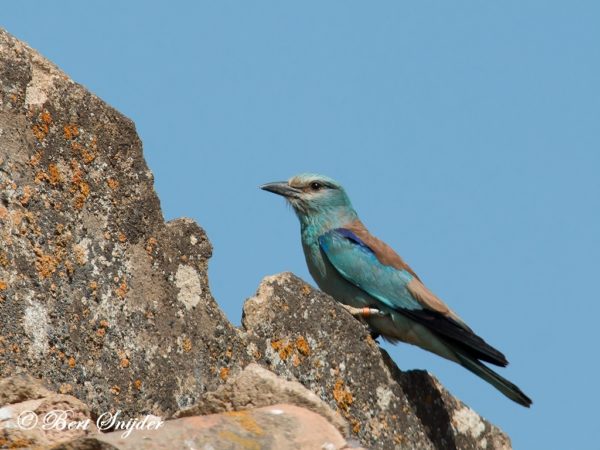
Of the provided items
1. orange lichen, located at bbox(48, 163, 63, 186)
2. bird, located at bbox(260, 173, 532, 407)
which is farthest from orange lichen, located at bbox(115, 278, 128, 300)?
bird, located at bbox(260, 173, 532, 407)

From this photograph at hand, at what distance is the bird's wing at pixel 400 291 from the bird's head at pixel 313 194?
58 centimetres

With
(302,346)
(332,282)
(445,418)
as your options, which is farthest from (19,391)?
(332,282)

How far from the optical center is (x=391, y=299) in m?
7.83

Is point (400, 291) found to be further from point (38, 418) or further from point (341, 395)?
point (38, 418)

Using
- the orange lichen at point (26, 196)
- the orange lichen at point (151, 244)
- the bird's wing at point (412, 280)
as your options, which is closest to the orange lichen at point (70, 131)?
the orange lichen at point (26, 196)

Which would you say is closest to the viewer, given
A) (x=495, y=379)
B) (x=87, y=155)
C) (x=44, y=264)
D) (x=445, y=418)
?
(x=44, y=264)

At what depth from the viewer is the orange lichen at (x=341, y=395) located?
5.41 m

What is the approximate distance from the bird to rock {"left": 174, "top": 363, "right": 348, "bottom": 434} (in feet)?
11.5

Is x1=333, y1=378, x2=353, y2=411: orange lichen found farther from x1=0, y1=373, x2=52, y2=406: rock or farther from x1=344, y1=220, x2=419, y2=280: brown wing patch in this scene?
x1=344, y1=220, x2=419, y2=280: brown wing patch

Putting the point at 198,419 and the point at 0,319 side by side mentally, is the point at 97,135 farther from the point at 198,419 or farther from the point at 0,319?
the point at 198,419

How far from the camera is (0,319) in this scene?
4.31m

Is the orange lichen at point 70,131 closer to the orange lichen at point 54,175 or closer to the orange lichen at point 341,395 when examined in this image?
the orange lichen at point 54,175

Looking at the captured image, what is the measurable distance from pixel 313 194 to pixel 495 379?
1891 mm

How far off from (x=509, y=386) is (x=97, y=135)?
11.3 feet
